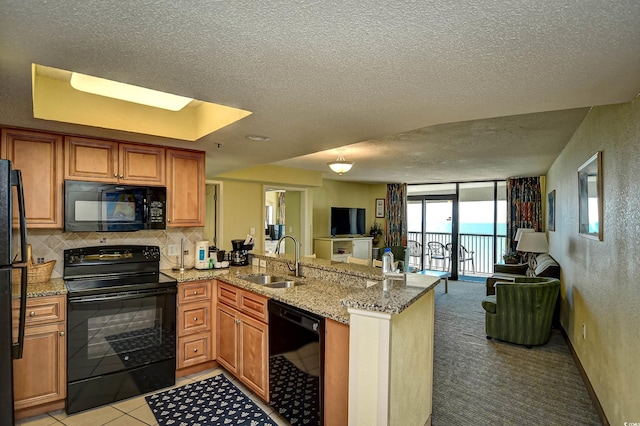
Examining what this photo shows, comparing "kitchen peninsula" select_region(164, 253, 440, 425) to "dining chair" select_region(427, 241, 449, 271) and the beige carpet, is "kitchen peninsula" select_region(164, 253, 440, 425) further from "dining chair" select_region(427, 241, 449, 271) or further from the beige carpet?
"dining chair" select_region(427, 241, 449, 271)

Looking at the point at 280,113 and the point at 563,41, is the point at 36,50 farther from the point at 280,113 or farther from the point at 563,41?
the point at 563,41

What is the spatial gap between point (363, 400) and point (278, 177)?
4.98 metres

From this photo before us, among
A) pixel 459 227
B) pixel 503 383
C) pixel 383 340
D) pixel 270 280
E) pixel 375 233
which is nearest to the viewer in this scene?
pixel 383 340

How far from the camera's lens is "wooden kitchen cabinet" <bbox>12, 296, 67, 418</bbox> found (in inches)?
97.7

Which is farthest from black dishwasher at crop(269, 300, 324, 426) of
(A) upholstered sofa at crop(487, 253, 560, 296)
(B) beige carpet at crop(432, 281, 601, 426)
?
(A) upholstered sofa at crop(487, 253, 560, 296)

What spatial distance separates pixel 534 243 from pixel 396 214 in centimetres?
406

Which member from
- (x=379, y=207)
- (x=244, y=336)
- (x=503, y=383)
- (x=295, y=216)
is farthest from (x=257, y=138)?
(x=379, y=207)

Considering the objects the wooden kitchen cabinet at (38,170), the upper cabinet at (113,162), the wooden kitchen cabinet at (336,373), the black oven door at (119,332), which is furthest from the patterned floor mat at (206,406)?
the upper cabinet at (113,162)

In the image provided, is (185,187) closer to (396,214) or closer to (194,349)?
(194,349)

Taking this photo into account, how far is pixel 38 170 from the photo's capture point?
275 centimetres

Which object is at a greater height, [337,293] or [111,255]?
[111,255]

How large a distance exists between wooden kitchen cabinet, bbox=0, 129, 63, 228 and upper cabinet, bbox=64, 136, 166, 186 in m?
0.09

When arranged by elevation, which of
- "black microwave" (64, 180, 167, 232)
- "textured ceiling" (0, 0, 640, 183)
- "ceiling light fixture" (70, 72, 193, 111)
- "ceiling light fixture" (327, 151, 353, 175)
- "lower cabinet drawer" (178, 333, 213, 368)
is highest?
"ceiling light fixture" (70, 72, 193, 111)

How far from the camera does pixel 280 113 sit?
2.29m
